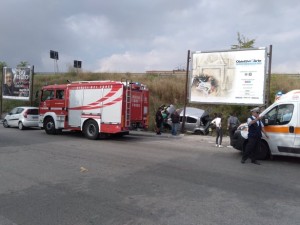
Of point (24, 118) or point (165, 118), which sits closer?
point (165, 118)

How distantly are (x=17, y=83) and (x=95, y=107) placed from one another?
16881 millimetres

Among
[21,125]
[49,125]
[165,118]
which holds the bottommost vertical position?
[21,125]

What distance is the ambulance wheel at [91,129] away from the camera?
15.5 metres

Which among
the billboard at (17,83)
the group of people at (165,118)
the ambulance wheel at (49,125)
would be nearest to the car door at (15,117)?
the ambulance wheel at (49,125)

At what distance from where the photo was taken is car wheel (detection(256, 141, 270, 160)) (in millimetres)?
10859

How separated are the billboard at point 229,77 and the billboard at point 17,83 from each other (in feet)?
51.7

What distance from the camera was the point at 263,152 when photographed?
10867 millimetres

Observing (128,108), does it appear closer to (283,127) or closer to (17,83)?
(283,127)

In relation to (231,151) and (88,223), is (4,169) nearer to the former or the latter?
(88,223)

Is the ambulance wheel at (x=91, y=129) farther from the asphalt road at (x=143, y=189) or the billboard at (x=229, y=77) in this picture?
the billboard at (x=229, y=77)

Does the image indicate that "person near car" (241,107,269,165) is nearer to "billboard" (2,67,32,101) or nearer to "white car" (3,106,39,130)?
"white car" (3,106,39,130)

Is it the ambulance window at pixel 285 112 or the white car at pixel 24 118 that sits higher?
the ambulance window at pixel 285 112

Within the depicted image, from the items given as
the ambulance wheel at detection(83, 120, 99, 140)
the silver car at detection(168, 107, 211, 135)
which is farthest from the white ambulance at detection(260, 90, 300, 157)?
the silver car at detection(168, 107, 211, 135)

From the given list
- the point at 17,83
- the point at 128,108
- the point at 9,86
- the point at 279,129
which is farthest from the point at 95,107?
the point at 9,86
